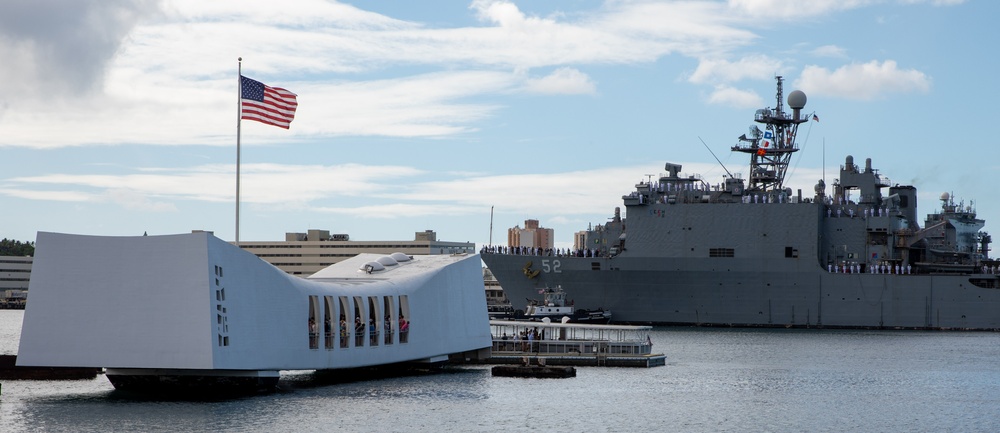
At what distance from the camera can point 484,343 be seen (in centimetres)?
4244

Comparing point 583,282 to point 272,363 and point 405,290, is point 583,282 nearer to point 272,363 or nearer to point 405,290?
point 405,290

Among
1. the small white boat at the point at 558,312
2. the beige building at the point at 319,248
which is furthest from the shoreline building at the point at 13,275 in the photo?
the small white boat at the point at 558,312

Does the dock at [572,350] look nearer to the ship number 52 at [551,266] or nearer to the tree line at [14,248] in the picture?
the ship number 52 at [551,266]

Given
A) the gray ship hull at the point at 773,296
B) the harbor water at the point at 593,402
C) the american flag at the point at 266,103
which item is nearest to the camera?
the harbor water at the point at 593,402

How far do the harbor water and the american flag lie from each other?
23.6 ft

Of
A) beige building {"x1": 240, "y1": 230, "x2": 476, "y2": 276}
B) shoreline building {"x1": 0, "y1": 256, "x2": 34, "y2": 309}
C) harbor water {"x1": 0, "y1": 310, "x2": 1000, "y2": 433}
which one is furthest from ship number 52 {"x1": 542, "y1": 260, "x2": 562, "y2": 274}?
shoreline building {"x1": 0, "y1": 256, "x2": 34, "y2": 309}

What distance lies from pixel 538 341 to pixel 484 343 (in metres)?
4.00

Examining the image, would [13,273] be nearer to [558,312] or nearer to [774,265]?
[558,312]

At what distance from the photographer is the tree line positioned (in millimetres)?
146500

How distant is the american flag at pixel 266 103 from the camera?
32.0 meters

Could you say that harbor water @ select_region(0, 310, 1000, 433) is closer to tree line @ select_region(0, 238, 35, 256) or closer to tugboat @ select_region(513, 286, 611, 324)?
tugboat @ select_region(513, 286, 611, 324)

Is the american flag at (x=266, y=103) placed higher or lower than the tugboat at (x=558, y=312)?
higher

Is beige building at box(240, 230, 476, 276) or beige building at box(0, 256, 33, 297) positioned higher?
beige building at box(240, 230, 476, 276)

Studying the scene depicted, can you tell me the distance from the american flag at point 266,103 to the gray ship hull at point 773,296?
3841 centimetres
